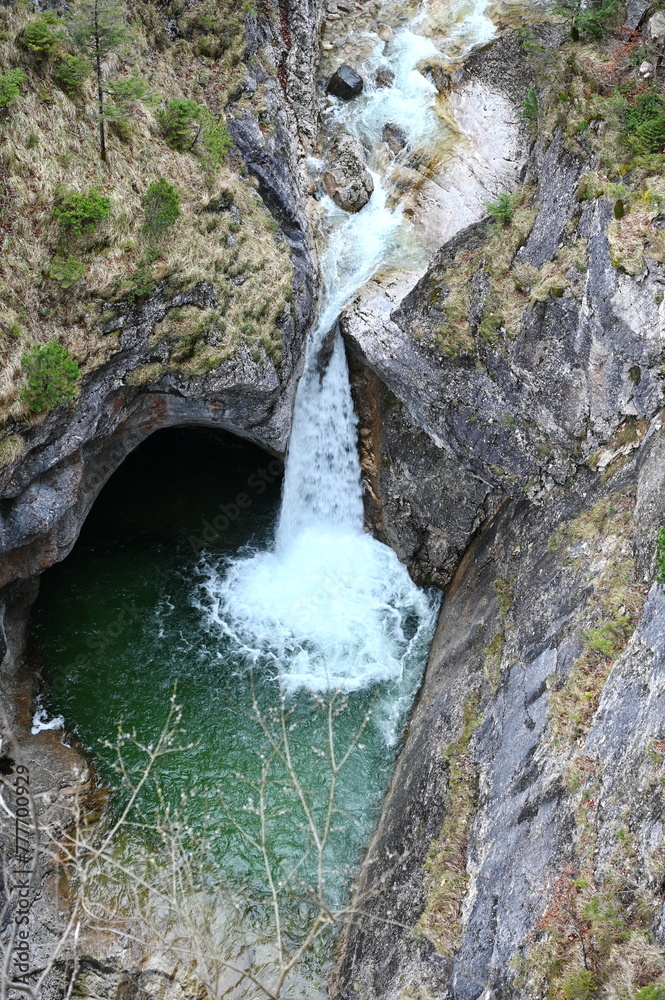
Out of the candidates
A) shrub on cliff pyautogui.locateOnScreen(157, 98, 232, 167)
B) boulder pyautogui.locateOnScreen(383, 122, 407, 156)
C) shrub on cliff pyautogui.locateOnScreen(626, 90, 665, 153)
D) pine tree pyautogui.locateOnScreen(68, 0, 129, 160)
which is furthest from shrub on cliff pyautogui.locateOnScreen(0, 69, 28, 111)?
shrub on cliff pyautogui.locateOnScreen(626, 90, 665, 153)

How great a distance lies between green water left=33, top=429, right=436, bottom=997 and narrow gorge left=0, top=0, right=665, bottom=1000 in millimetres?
70

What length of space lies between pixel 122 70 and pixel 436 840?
14.5 metres

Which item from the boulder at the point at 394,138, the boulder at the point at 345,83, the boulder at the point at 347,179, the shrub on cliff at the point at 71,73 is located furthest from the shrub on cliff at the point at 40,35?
the boulder at the point at 394,138

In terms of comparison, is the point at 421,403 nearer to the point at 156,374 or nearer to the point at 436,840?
the point at 156,374

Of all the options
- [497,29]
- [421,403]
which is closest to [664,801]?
[421,403]

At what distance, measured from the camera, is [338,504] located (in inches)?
667

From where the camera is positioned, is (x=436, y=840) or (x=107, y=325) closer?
(x=436, y=840)

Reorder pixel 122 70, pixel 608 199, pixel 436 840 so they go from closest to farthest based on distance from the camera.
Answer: pixel 436 840, pixel 608 199, pixel 122 70

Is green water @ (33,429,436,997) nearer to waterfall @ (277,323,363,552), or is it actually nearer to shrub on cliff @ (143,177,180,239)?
waterfall @ (277,323,363,552)

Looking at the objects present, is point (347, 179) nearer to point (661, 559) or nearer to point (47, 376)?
point (47, 376)

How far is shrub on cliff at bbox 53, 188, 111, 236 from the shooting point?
441 inches

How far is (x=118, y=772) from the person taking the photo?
12.7 meters

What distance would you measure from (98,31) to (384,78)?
8.57 metres

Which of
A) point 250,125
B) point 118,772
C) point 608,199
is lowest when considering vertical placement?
point 118,772
